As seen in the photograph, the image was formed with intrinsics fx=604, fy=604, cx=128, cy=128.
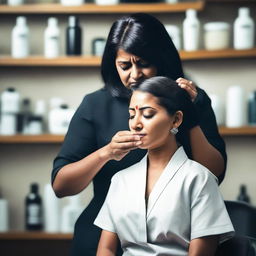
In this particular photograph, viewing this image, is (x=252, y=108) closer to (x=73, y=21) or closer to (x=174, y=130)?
(x=73, y=21)

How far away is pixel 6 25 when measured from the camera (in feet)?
11.1

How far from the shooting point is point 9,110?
3.23m

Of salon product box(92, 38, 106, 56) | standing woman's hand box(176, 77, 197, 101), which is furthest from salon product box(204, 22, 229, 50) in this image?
standing woman's hand box(176, 77, 197, 101)

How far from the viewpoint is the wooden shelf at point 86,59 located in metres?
3.10

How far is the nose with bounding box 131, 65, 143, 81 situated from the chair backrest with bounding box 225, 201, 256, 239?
0.40 meters

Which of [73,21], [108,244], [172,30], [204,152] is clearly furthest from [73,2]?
[108,244]

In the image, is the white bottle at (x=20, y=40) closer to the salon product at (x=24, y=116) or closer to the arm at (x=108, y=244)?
the salon product at (x=24, y=116)

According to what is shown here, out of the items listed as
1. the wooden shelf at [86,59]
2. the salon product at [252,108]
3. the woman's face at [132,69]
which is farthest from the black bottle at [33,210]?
the woman's face at [132,69]

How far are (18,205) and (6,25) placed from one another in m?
1.01

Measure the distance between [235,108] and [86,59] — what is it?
0.82m

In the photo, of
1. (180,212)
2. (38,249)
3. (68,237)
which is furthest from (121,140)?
(38,249)

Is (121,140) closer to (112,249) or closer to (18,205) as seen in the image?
(112,249)

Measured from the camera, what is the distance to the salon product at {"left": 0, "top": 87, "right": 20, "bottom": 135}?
3.22 metres

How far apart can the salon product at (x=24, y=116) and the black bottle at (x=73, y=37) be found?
381 millimetres
